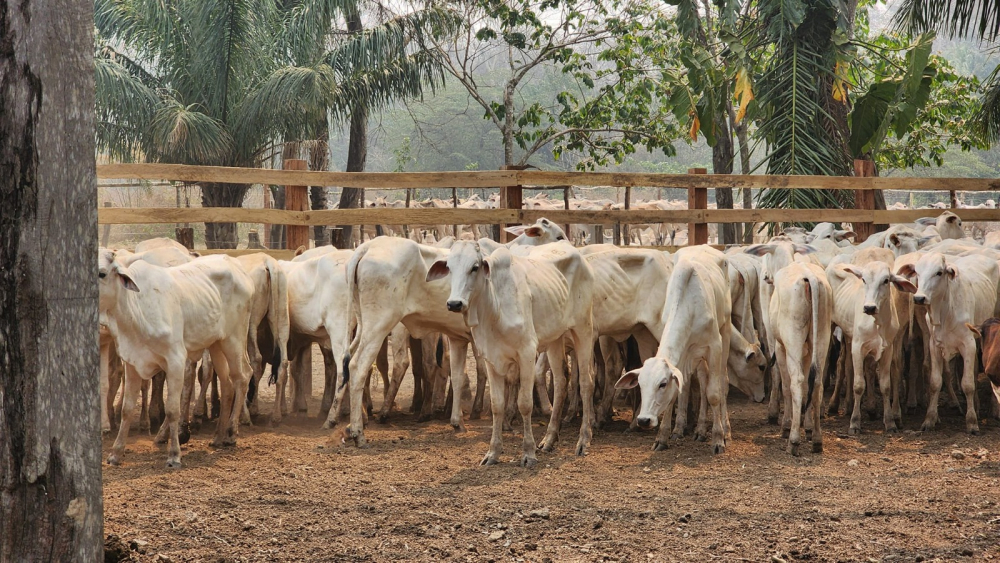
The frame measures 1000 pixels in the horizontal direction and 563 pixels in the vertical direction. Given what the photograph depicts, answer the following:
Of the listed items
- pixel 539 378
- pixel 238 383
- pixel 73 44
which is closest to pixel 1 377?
pixel 73 44

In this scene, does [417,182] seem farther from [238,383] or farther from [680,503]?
[680,503]

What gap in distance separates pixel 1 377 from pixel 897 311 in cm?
780

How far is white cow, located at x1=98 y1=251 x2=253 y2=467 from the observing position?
23.2 feet

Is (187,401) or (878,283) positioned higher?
Answer: (878,283)

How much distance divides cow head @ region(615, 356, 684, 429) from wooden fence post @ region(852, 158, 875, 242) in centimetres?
764

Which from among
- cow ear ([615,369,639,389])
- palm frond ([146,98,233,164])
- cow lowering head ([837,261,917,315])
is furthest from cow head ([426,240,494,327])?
palm frond ([146,98,233,164])

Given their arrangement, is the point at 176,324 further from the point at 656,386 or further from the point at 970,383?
the point at 970,383

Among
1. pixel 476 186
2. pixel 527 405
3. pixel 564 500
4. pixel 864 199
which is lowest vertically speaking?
pixel 564 500

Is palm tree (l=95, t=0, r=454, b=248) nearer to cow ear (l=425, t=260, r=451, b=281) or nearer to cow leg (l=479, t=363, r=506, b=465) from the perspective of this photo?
cow ear (l=425, t=260, r=451, b=281)

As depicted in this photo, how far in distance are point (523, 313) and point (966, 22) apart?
37.6 feet

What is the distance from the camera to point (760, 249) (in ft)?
32.6

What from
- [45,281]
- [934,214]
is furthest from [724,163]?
[45,281]

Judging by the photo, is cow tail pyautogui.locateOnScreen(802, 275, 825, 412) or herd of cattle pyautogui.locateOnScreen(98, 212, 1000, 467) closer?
herd of cattle pyautogui.locateOnScreen(98, 212, 1000, 467)

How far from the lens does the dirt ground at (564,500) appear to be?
5.10 m
